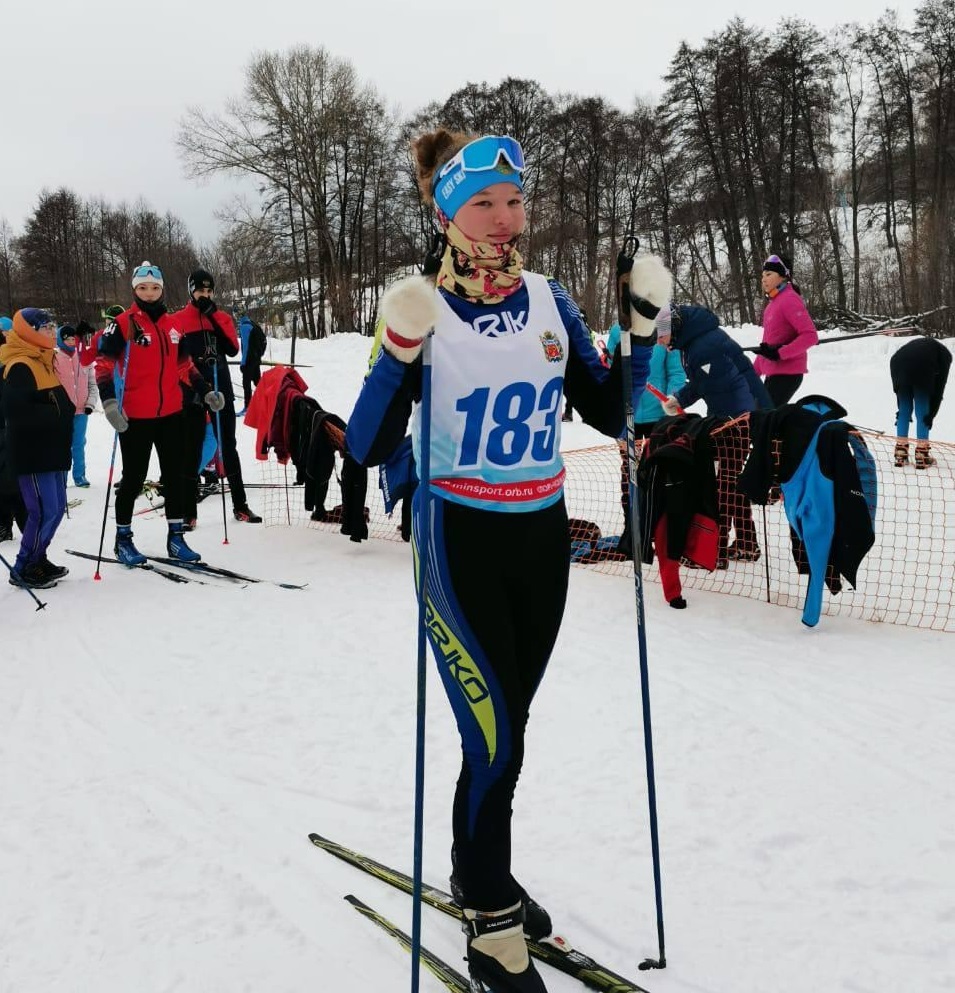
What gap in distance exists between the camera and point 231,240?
90.8 feet

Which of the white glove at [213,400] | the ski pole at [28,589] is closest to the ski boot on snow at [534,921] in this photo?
the ski pole at [28,589]

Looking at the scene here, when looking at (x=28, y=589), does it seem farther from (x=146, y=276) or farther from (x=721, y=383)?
(x=721, y=383)

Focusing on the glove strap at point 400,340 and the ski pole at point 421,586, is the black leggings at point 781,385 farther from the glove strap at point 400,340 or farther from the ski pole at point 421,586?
the glove strap at point 400,340

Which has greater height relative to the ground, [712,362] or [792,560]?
[712,362]

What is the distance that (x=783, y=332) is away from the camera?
6.74 meters

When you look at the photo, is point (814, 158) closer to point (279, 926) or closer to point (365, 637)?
point (365, 637)

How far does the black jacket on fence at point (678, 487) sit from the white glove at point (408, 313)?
3.20m

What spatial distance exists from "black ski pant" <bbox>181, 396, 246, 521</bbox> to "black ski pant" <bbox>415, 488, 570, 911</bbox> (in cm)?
505

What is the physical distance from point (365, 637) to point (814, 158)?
2674 cm

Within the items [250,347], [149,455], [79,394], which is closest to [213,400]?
[149,455]

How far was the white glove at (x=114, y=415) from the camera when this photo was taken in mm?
5664

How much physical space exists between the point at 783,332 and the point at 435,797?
538 centimetres

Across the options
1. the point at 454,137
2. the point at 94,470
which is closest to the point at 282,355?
the point at 94,470

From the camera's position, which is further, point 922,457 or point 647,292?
point 922,457
